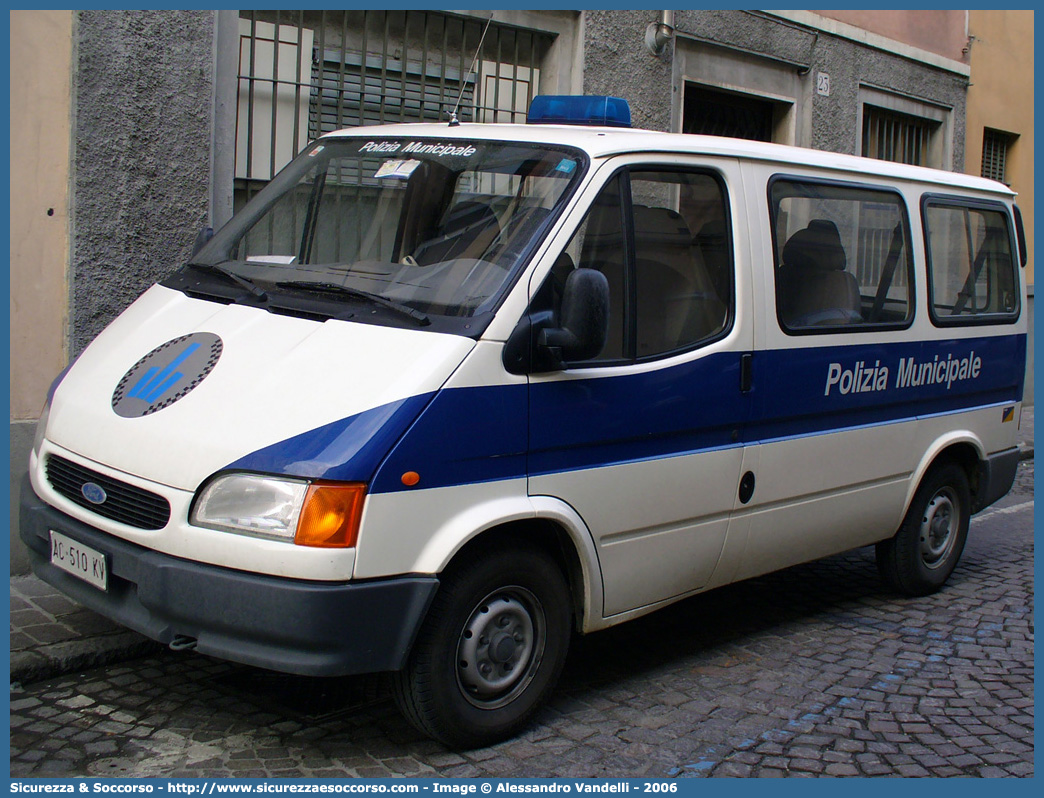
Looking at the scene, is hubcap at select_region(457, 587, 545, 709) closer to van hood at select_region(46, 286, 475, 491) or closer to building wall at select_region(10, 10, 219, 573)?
van hood at select_region(46, 286, 475, 491)

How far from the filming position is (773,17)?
10.9 metres

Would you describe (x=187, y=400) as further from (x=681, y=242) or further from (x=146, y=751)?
(x=681, y=242)

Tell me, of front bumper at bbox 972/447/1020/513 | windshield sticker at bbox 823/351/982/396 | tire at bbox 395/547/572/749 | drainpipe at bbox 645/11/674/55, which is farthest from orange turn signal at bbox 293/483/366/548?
drainpipe at bbox 645/11/674/55

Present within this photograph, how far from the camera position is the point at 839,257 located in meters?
5.31

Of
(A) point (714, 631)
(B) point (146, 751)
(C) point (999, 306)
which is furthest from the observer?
(C) point (999, 306)

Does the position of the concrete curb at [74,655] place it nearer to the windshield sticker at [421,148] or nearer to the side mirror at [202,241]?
the side mirror at [202,241]

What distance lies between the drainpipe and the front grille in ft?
22.7

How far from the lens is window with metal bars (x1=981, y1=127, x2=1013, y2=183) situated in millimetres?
14680

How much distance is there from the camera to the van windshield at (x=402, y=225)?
393 cm

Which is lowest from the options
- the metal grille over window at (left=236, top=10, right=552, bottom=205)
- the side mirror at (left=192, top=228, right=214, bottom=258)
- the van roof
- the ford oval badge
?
the ford oval badge

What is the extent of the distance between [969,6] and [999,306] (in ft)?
28.1

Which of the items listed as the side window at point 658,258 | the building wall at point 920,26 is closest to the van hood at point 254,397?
the side window at point 658,258

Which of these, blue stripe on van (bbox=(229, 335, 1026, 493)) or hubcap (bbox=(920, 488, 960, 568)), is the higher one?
blue stripe on van (bbox=(229, 335, 1026, 493))

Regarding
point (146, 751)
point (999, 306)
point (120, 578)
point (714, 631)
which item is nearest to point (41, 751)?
point (146, 751)
